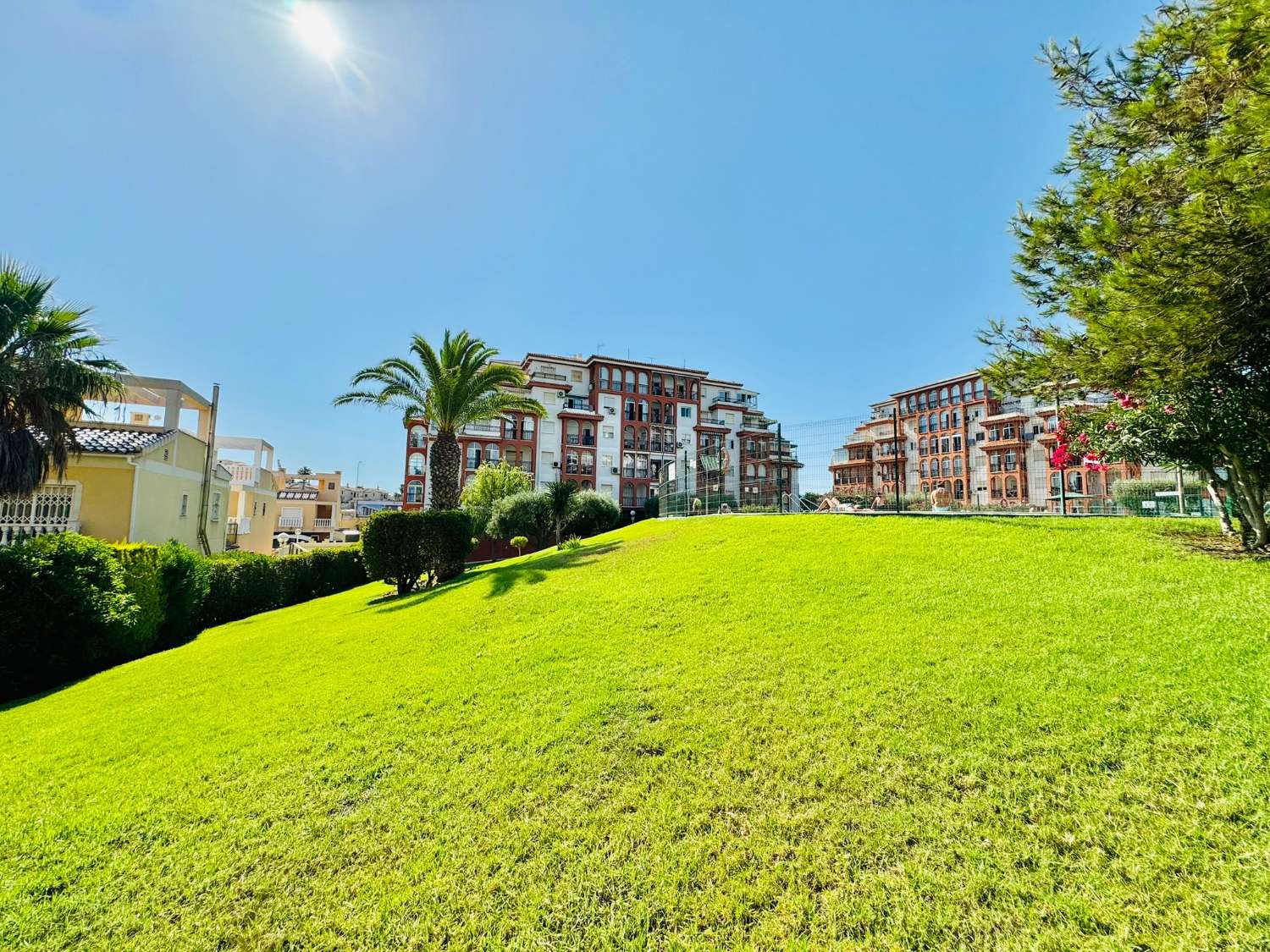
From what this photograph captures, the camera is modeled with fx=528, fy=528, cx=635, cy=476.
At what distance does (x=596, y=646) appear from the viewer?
5801 millimetres

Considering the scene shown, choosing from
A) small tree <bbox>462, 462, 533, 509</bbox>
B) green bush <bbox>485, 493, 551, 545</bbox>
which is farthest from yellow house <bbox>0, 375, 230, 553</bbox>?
small tree <bbox>462, 462, 533, 509</bbox>

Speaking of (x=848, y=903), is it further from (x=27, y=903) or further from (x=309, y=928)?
(x=27, y=903)

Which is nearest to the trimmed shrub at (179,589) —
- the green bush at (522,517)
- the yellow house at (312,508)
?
the green bush at (522,517)

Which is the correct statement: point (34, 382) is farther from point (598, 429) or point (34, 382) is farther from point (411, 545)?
point (598, 429)

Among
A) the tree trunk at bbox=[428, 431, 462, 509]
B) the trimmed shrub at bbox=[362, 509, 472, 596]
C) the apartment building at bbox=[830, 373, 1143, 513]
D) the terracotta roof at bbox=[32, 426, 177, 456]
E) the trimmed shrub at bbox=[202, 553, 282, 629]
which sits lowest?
the trimmed shrub at bbox=[202, 553, 282, 629]

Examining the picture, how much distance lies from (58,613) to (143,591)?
1808 mm

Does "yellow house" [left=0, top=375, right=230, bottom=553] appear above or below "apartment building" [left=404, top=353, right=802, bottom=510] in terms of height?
below

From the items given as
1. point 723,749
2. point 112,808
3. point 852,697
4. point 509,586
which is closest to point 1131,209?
point 852,697

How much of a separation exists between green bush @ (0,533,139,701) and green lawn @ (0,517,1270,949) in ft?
11.6

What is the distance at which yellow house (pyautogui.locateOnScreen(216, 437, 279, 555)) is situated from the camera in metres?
27.5

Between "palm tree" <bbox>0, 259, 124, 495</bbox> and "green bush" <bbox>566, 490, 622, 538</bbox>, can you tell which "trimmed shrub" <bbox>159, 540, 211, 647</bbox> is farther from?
"green bush" <bbox>566, 490, 622, 538</bbox>

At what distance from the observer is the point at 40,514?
14164 mm

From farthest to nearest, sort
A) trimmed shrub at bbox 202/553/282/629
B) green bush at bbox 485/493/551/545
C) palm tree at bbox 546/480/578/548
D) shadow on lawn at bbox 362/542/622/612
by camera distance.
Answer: green bush at bbox 485/493/551/545
palm tree at bbox 546/480/578/548
trimmed shrub at bbox 202/553/282/629
shadow on lawn at bbox 362/542/622/612


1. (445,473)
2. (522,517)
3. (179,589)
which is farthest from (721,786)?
(522,517)
